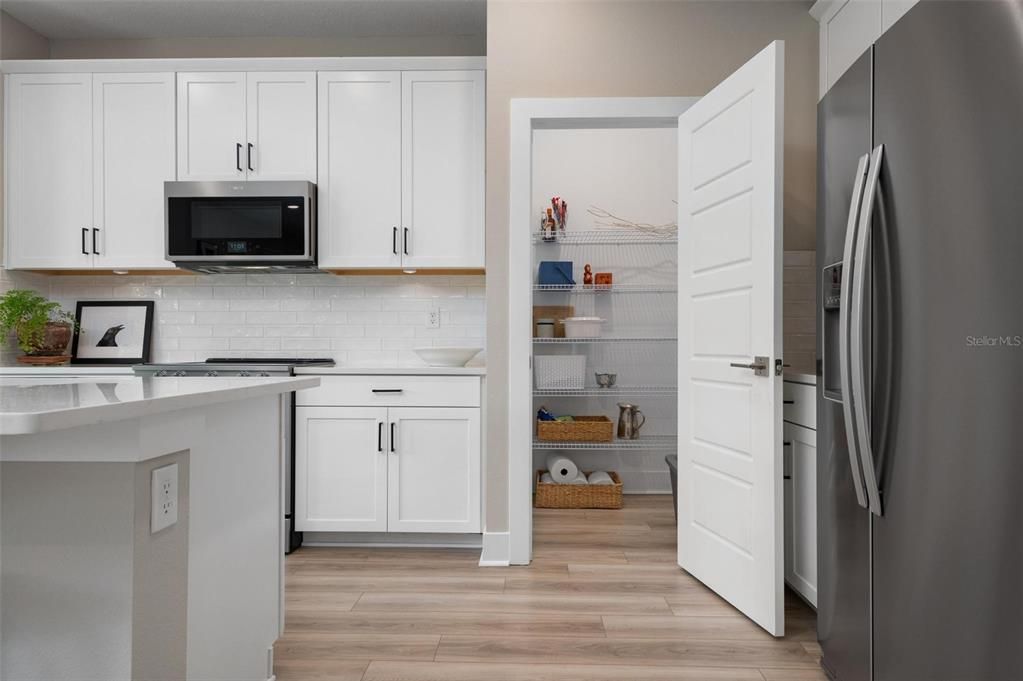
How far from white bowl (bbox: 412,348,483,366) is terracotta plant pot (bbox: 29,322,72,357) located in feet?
6.60

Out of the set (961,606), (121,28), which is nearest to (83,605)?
(961,606)

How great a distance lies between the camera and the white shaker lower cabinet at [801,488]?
2209 millimetres

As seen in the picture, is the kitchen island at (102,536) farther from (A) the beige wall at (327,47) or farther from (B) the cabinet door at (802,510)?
(A) the beige wall at (327,47)

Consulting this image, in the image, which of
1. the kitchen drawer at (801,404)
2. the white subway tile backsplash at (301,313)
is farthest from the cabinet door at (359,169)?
the kitchen drawer at (801,404)

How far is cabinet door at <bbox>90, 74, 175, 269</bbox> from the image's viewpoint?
133 inches

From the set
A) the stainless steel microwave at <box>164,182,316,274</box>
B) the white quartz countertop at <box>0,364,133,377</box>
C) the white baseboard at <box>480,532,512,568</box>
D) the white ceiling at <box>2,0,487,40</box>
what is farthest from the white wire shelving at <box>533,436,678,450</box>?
the white ceiling at <box>2,0,487,40</box>

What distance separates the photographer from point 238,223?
3.30m

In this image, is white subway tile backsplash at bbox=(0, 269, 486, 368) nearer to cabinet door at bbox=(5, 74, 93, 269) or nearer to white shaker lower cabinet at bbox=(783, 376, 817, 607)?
cabinet door at bbox=(5, 74, 93, 269)

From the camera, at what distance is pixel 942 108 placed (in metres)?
1.33

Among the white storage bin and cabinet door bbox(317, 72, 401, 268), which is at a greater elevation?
cabinet door bbox(317, 72, 401, 268)

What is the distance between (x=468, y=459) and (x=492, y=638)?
1025 mm

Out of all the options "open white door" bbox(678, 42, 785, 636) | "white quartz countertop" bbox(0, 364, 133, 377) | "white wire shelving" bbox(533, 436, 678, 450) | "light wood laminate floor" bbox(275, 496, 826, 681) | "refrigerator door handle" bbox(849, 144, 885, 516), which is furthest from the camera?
"white wire shelving" bbox(533, 436, 678, 450)

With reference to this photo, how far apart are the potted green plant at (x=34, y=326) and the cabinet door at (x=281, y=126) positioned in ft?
4.40

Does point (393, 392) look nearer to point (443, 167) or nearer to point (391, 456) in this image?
point (391, 456)
